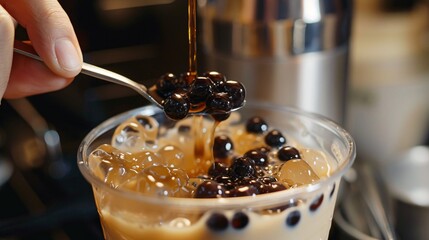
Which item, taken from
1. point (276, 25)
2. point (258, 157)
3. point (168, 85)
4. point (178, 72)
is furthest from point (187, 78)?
point (178, 72)

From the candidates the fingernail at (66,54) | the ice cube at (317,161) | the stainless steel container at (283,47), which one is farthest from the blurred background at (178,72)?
the fingernail at (66,54)

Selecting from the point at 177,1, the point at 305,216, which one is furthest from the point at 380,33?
the point at 305,216

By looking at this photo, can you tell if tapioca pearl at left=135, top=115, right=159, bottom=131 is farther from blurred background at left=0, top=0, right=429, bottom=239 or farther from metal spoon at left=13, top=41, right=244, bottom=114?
blurred background at left=0, top=0, right=429, bottom=239

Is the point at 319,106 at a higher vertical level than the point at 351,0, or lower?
lower

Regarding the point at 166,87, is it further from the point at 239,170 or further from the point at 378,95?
the point at 378,95

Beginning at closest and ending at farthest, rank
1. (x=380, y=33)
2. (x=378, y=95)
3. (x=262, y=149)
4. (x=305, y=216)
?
(x=305, y=216) < (x=262, y=149) < (x=378, y=95) < (x=380, y=33)

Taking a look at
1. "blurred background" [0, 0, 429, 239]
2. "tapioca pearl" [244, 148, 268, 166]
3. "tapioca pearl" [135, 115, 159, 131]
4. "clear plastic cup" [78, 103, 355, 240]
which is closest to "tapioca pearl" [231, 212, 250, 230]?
"clear plastic cup" [78, 103, 355, 240]
